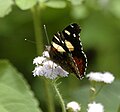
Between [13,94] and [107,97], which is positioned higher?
[107,97]

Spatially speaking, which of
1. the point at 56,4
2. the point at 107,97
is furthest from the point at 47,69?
the point at 107,97

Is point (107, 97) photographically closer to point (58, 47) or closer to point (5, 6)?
point (58, 47)

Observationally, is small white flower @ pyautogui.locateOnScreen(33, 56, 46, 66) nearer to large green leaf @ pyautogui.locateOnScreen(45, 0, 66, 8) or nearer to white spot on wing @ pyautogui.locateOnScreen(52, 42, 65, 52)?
white spot on wing @ pyautogui.locateOnScreen(52, 42, 65, 52)

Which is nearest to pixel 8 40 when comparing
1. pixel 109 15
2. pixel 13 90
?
pixel 109 15

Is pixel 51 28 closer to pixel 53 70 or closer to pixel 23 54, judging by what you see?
pixel 23 54

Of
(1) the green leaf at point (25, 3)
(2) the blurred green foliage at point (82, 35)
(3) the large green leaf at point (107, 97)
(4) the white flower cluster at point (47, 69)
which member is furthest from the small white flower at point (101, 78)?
→ (2) the blurred green foliage at point (82, 35)

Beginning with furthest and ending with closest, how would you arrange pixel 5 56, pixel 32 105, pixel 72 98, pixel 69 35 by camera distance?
pixel 5 56, pixel 72 98, pixel 32 105, pixel 69 35
